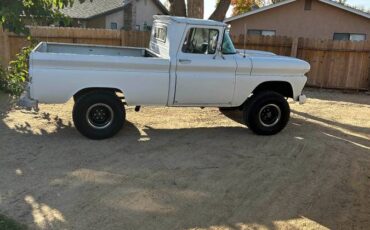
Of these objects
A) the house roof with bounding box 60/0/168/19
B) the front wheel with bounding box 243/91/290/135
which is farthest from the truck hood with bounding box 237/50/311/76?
the house roof with bounding box 60/0/168/19

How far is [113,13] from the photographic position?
32438mm

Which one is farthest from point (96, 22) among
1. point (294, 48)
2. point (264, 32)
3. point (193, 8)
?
point (193, 8)

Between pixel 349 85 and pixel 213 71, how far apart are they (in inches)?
355

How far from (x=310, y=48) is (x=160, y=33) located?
8416 mm

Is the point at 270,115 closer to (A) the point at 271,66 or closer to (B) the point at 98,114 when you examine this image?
(A) the point at 271,66

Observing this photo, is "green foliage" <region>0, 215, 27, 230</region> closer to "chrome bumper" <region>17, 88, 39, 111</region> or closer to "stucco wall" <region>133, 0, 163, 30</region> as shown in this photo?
"chrome bumper" <region>17, 88, 39, 111</region>

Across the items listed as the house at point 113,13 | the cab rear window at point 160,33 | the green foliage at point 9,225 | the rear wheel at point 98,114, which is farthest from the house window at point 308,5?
the green foliage at point 9,225

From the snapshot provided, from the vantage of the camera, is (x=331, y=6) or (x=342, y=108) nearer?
(x=342, y=108)

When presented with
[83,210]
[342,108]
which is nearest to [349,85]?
[342,108]

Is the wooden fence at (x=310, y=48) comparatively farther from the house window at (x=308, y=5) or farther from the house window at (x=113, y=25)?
the house window at (x=113, y=25)

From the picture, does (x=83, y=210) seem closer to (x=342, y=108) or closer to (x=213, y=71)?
(x=213, y=71)

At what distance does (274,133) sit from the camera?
785cm

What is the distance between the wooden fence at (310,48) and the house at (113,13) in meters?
16.0

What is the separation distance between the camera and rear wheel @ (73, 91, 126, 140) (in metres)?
6.70
